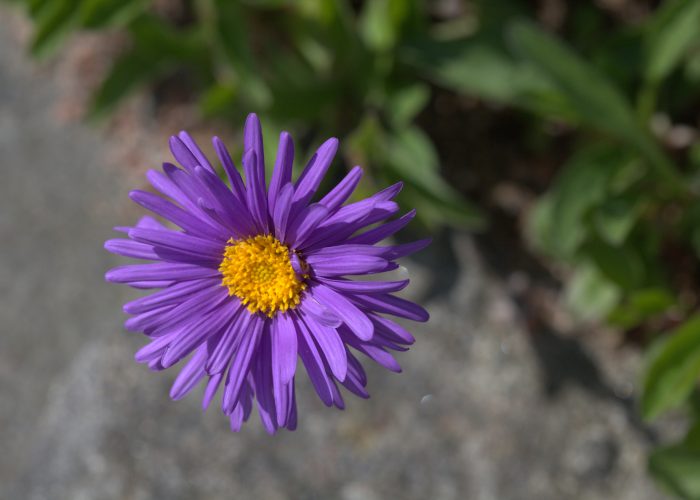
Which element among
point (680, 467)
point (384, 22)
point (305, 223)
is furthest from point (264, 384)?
point (384, 22)

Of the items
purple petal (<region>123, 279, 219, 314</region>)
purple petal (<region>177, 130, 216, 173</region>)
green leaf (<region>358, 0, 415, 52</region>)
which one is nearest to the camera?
purple petal (<region>177, 130, 216, 173</region>)

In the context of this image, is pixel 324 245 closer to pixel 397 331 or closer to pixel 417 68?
pixel 397 331

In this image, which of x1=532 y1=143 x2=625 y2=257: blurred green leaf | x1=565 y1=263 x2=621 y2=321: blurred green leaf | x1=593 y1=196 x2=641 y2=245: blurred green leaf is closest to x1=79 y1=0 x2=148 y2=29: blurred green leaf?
x1=532 y1=143 x2=625 y2=257: blurred green leaf

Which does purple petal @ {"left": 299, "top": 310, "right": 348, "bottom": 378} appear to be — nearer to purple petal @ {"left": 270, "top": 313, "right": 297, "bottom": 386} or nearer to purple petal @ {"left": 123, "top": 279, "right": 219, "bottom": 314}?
purple petal @ {"left": 270, "top": 313, "right": 297, "bottom": 386}

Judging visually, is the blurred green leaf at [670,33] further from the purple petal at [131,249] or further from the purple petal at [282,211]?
the purple petal at [131,249]

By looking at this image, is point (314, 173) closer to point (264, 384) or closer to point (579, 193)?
point (264, 384)

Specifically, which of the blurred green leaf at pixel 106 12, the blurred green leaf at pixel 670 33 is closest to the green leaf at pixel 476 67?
the blurred green leaf at pixel 670 33
